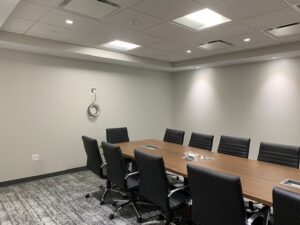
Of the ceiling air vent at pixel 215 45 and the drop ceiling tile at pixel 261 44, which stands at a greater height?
the drop ceiling tile at pixel 261 44

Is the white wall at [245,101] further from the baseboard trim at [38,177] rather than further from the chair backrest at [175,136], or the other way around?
the baseboard trim at [38,177]

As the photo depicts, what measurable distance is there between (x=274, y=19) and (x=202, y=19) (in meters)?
0.90

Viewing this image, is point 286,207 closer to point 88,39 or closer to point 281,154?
point 281,154

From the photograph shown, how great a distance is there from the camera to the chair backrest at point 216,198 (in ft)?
5.48

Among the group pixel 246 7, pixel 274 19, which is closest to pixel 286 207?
pixel 246 7

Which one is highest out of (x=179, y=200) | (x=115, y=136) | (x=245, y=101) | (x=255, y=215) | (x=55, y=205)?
(x=245, y=101)

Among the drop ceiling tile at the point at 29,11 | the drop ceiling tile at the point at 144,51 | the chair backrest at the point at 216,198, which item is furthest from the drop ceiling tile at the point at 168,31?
the chair backrest at the point at 216,198

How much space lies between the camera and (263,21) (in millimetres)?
3016

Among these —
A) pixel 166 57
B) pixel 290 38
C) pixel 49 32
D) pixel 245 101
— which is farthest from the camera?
pixel 166 57

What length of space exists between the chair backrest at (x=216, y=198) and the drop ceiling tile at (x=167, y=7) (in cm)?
174

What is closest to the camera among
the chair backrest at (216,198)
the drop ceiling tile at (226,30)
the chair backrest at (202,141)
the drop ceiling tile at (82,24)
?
the chair backrest at (216,198)

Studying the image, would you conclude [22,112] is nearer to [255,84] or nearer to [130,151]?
[130,151]

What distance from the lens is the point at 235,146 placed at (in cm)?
347

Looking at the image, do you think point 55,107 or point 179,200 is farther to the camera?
point 55,107
